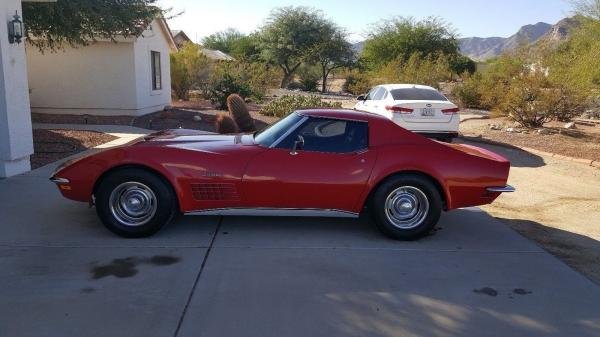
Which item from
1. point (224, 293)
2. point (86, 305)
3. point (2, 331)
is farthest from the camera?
point (224, 293)

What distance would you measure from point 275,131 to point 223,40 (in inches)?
2615

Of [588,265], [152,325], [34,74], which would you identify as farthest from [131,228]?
[34,74]

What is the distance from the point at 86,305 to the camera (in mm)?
3711

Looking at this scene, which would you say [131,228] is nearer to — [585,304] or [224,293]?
[224,293]

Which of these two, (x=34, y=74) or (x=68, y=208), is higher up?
(x=34, y=74)

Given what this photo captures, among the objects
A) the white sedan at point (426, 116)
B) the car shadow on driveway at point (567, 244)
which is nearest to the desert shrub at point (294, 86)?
the white sedan at point (426, 116)

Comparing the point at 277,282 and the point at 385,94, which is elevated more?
the point at 385,94

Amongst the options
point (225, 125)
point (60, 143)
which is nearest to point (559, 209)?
point (225, 125)

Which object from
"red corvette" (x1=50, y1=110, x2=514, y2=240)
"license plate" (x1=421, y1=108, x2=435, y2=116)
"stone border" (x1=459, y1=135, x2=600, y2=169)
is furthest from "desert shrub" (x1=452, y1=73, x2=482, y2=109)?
"red corvette" (x1=50, y1=110, x2=514, y2=240)

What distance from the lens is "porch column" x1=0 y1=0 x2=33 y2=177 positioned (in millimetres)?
7320

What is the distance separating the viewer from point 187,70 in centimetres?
2345

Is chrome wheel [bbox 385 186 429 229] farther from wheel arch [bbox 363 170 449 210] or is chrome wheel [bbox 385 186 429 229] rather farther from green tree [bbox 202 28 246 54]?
green tree [bbox 202 28 246 54]

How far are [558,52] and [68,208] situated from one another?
16.8 meters

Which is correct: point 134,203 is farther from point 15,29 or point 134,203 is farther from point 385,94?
point 385,94
